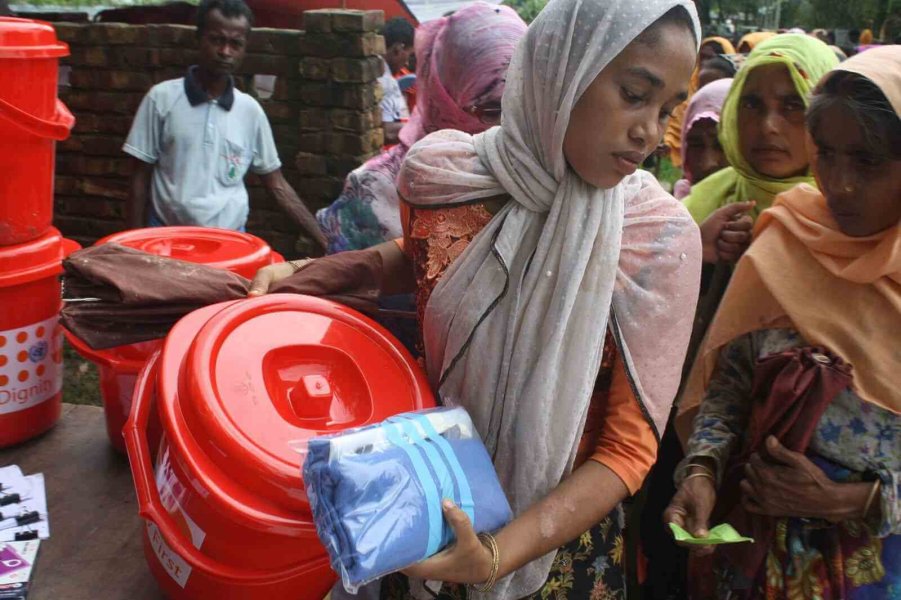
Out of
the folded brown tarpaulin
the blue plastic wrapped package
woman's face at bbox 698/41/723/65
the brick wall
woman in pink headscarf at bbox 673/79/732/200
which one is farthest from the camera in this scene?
woman's face at bbox 698/41/723/65

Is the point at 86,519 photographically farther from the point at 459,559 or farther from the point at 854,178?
the point at 854,178

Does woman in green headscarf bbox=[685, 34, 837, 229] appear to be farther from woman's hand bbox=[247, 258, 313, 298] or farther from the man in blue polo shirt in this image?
the man in blue polo shirt

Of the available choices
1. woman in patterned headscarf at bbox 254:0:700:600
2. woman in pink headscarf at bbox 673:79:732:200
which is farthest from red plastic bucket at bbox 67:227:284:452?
woman in pink headscarf at bbox 673:79:732:200

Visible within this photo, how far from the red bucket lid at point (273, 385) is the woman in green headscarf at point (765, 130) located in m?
1.08

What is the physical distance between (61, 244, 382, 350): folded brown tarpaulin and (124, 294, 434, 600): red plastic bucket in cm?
13

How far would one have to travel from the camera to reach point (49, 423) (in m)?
2.08

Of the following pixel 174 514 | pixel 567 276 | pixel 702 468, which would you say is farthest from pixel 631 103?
pixel 174 514

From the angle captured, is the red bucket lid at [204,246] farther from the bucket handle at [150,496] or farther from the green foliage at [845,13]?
the green foliage at [845,13]

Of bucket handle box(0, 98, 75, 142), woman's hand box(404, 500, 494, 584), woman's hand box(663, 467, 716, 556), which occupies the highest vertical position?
bucket handle box(0, 98, 75, 142)

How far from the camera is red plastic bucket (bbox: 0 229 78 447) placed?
1971 millimetres

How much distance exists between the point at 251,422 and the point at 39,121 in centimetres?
124

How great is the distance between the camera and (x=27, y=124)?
193 centimetres

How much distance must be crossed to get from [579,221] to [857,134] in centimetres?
64

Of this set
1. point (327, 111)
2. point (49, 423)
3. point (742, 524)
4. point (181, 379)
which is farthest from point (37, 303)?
point (327, 111)
